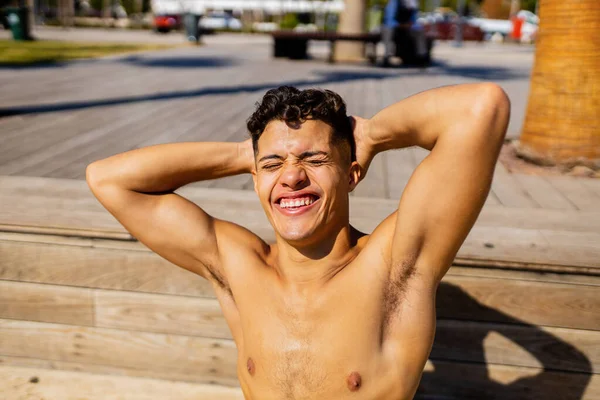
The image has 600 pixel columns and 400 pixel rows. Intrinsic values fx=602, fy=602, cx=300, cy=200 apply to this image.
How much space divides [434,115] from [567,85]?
3110 mm

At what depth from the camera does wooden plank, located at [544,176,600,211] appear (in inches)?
137

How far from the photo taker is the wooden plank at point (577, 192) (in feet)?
11.4

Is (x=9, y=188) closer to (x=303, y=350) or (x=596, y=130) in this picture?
(x=303, y=350)

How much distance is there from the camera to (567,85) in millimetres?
4312

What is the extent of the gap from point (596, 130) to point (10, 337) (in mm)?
3955

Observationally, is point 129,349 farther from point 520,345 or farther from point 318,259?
point 520,345

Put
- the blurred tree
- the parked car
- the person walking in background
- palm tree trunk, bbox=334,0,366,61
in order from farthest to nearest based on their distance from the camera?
1. the blurred tree
2. the parked car
3. palm tree trunk, bbox=334,0,366,61
4. the person walking in background

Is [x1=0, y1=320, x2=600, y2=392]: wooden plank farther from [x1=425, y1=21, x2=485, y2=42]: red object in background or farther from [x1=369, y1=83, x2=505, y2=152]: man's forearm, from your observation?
[x1=425, y1=21, x2=485, y2=42]: red object in background

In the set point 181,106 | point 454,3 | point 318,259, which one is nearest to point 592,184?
point 318,259

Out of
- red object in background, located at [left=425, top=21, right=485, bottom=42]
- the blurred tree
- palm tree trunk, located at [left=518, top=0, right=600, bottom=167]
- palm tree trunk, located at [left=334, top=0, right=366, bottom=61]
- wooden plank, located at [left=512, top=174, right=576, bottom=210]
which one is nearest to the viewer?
wooden plank, located at [left=512, top=174, right=576, bottom=210]

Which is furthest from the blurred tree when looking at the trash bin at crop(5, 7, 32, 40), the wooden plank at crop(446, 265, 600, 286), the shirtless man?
the shirtless man

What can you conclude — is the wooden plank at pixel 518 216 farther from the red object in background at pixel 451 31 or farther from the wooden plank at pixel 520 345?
the red object in background at pixel 451 31

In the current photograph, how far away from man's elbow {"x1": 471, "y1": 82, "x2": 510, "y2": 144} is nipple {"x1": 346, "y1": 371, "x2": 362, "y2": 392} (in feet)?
2.57

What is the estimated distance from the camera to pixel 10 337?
9.29ft
